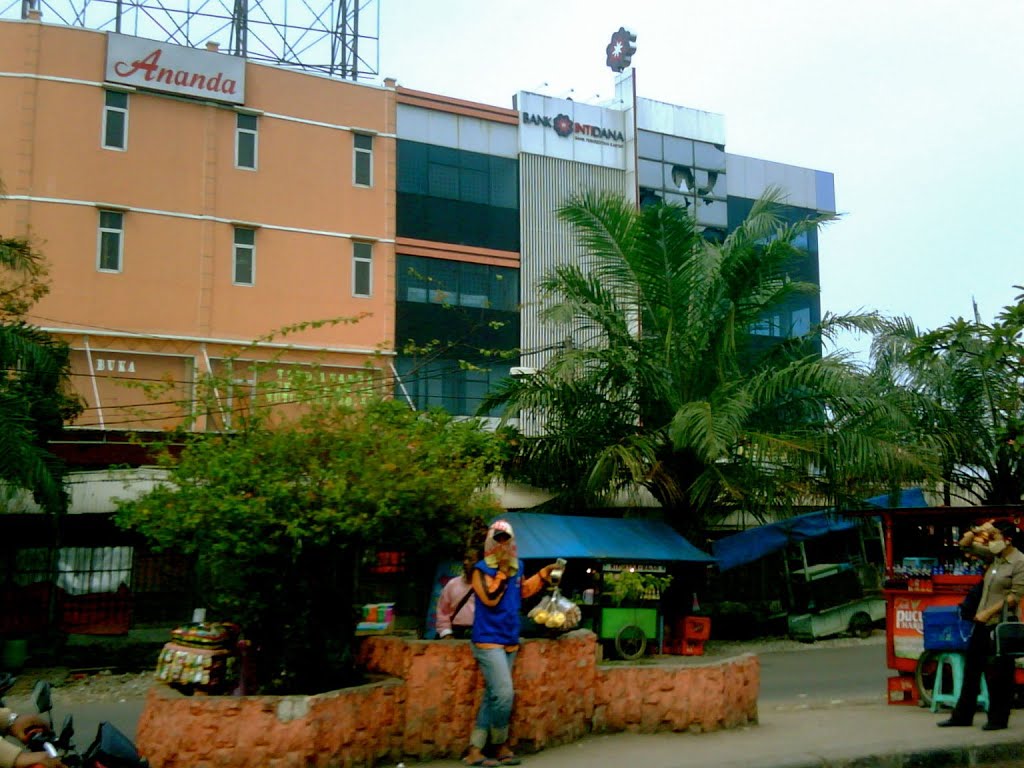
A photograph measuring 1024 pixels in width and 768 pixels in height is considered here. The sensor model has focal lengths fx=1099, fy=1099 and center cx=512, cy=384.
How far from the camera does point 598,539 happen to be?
19172mm

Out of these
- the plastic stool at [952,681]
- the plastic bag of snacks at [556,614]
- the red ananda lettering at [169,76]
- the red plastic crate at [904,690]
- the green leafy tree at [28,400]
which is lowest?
the red plastic crate at [904,690]

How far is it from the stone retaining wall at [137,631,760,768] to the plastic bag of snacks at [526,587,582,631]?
0.17 m

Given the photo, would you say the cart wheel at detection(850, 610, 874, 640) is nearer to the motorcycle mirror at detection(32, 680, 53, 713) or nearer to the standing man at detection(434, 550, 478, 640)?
the standing man at detection(434, 550, 478, 640)

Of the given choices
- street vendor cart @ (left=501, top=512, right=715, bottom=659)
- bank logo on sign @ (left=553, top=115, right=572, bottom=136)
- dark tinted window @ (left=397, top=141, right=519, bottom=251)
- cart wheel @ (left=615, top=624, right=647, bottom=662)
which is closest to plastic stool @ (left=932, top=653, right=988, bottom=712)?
street vendor cart @ (left=501, top=512, right=715, bottom=659)

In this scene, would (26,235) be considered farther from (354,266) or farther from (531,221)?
(531,221)

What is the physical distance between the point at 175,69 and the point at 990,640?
75.4ft

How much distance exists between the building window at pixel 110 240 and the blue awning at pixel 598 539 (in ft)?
39.3

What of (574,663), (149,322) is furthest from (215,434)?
(149,322)

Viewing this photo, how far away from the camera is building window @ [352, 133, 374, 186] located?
2820 cm

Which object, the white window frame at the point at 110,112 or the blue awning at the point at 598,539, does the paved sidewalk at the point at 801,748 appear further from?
the white window frame at the point at 110,112

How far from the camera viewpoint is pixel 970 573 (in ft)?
38.1

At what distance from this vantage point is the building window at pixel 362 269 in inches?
1097

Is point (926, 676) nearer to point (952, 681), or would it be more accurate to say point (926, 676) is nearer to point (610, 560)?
point (952, 681)

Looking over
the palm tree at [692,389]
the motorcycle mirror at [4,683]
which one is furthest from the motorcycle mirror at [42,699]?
the palm tree at [692,389]
